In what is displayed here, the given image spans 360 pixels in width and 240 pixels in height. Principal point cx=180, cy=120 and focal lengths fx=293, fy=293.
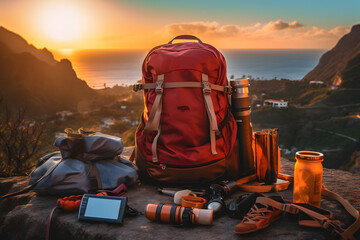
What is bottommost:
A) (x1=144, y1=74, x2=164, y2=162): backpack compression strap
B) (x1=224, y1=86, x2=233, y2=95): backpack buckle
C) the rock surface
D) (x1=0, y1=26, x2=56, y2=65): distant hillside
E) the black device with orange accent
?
the rock surface

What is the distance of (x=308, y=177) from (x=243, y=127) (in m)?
1.15

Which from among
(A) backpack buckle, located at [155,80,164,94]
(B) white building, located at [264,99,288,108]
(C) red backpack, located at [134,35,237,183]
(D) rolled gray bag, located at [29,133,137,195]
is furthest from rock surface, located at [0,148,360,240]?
(B) white building, located at [264,99,288,108]

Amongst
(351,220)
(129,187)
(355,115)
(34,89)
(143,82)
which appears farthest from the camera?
(355,115)

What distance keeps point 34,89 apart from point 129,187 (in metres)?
48.1

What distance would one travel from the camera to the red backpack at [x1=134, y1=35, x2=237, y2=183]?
3209 millimetres

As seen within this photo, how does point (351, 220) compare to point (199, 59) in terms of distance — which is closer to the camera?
point (351, 220)

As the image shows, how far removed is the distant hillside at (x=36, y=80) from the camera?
41812 mm

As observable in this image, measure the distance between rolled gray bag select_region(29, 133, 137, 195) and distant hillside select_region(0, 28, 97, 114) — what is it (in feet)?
122

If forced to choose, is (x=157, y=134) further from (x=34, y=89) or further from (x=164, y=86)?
(x=34, y=89)

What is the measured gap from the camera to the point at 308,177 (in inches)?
99.5

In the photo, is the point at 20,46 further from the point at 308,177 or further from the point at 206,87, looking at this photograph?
the point at 308,177

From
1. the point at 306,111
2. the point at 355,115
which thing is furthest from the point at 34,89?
the point at 355,115

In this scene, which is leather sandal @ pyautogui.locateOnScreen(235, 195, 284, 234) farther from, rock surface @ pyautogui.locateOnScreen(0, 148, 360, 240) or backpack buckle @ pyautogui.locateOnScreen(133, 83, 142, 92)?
backpack buckle @ pyautogui.locateOnScreen(133, 83, 142, 92)

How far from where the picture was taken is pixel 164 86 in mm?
3271
